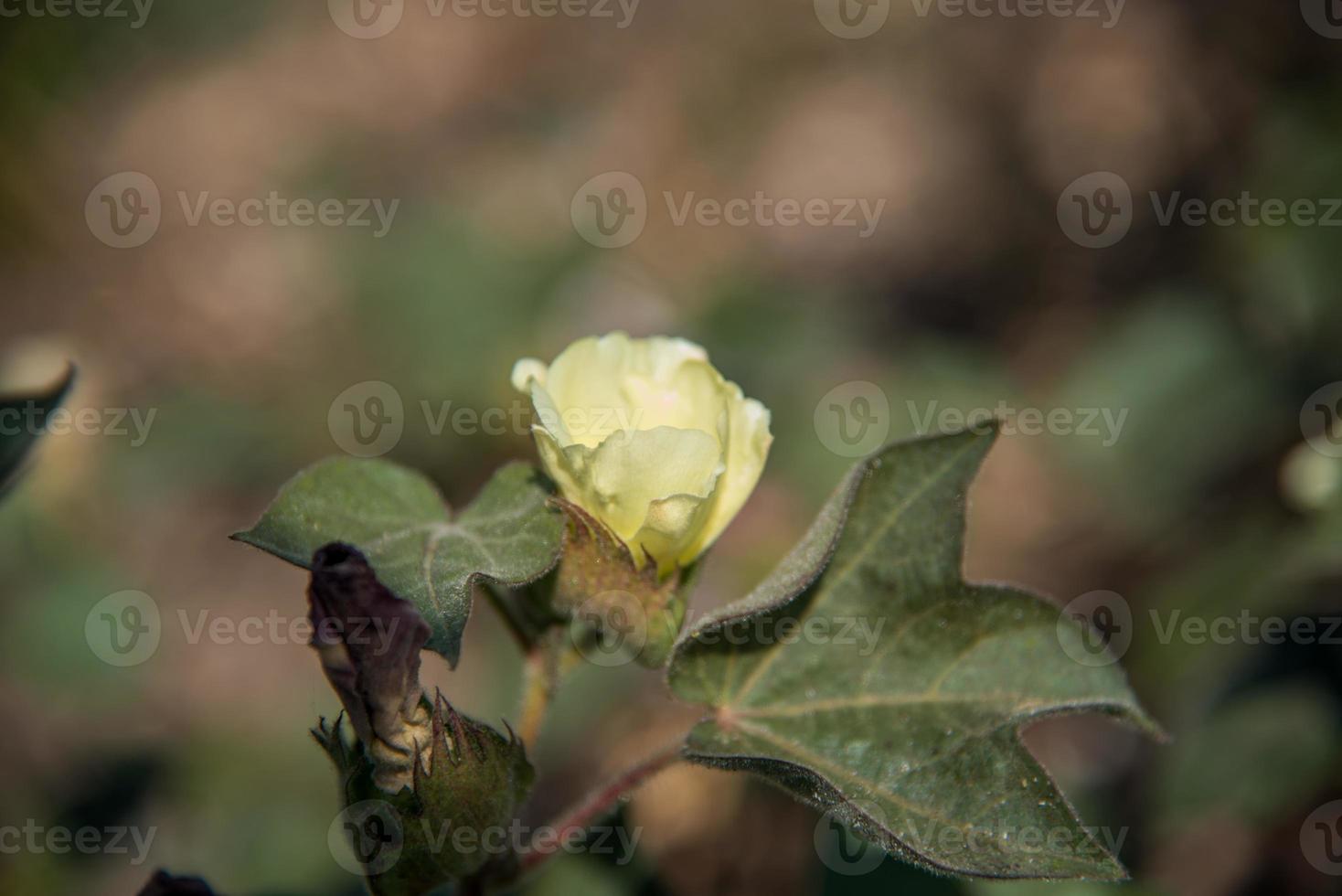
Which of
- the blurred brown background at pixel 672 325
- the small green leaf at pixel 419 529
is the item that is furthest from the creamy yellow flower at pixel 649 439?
the blurred brown background at pixel 672 325

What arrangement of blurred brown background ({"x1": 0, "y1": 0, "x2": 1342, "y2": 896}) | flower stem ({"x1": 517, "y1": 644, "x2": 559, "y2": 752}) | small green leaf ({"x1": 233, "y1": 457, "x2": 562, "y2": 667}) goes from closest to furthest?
small green leaf ({"x1": 233, "y1": 457, "x2": 562, "y2": 667}) → flower stem ({"x1": 517, "y1": 644, "x2": 559, "y2": 752}) → blurred brown background ({"x1": 0, "y1": 0, "x2": 1342, "y2": 896})

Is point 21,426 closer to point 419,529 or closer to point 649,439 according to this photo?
point 419,529

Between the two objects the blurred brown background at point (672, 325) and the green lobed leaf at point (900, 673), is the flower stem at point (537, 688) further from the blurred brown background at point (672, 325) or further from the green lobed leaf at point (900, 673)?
the blurred brown background at point (672, 325)

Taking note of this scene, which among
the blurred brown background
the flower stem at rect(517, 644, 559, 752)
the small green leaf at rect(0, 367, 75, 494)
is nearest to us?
the small green leaf at rect(0, 367, 75, 494)

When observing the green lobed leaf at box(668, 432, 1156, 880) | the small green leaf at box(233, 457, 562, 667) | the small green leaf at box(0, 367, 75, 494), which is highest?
the small green leaf at box(0, 367, 75, 494)

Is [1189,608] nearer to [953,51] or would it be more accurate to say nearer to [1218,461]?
[1218,461]

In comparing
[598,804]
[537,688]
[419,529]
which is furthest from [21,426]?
[598,804]

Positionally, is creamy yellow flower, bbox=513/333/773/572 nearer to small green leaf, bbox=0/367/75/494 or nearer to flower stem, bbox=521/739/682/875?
flower stem, bbox=521/739/682/875

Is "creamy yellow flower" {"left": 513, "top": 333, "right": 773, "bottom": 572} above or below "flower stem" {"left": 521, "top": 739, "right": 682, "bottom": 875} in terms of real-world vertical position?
above

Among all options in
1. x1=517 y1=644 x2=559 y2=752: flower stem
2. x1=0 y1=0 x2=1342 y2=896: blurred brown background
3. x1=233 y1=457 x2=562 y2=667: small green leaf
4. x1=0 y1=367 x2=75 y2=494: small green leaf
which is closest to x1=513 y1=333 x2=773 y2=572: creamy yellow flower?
x1=233 y1=457 x2=562 y2=667: small green leaf
